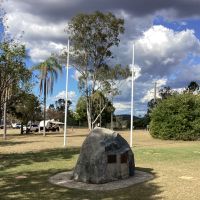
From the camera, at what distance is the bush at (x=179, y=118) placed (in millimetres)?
37594

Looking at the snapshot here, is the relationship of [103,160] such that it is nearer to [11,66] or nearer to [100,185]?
[100,185]

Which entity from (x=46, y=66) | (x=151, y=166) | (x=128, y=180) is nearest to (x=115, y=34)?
(x=46, y=66)

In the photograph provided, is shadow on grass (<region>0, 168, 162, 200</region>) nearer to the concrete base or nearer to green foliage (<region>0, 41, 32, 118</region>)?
the concrete base

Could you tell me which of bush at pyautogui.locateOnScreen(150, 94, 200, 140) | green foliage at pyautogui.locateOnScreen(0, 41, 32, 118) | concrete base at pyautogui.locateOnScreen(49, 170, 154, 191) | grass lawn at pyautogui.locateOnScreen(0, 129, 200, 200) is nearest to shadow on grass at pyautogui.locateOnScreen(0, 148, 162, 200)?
grass lawn at pyautogui.locateOnScreen(0, 129, 200, 200)

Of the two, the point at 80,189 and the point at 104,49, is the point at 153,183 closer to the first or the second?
the point at 80,189

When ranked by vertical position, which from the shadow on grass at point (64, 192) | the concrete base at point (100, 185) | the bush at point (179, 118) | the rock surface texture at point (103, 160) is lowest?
the shadow on grass at point (64, 192)

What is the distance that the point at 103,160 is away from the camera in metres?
13.1

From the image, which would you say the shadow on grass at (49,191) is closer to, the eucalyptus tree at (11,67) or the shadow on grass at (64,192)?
the shadow on grass at (64,192)

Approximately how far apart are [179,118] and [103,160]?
25.4m

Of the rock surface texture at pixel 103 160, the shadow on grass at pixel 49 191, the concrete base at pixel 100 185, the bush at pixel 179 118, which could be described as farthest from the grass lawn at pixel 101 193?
the bush at pixel 179 118

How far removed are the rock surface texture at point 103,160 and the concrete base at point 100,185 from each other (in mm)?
192

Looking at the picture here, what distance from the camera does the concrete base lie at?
12.6 meters

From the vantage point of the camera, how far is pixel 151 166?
16641mm

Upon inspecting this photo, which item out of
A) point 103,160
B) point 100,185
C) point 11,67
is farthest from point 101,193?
point 11,67
